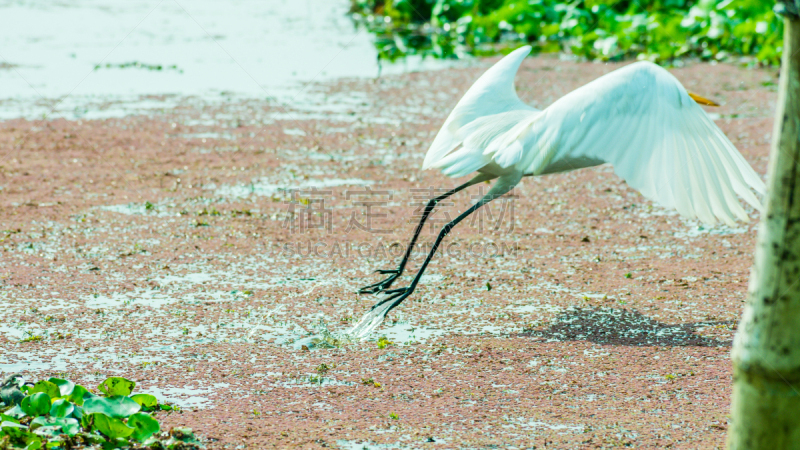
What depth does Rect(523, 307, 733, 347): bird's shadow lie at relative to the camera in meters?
3.58

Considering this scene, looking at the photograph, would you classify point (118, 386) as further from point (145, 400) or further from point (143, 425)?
point (143, 425)

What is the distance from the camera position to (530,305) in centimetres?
407

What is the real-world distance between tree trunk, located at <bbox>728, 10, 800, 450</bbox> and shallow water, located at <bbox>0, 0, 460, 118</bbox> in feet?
26.1

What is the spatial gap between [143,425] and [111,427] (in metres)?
0.10

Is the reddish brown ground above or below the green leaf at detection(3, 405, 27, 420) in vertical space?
below

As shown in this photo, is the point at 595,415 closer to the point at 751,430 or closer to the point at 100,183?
the point at 751,430

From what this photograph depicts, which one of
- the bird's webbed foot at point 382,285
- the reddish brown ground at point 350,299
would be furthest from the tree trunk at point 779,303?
the bird's webbed foot at point 382,285

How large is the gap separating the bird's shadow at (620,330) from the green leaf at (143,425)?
1827 millimetres

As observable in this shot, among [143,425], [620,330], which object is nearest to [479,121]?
[620,330]

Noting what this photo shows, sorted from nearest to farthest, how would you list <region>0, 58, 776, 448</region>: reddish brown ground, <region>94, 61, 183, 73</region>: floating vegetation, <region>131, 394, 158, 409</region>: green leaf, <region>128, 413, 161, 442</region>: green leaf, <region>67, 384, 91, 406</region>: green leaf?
<region>128, 413, 161, 442</region>: green leaf
<region>67, 384, 91, 406</region>: green leaf
<region>131, 394, 158, 409</region>: green leaf
<region>0, 58, 776, 448</region>: reddish brown ground
<region>94, 61, 183, 73</region>: floating vegetation

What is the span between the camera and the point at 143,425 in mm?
2533

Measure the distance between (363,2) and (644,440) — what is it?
58.7 feet

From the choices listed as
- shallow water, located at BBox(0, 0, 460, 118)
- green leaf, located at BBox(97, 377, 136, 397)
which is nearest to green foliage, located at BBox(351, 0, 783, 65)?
shallow water, located at BBox(0, 0, 460, 118)

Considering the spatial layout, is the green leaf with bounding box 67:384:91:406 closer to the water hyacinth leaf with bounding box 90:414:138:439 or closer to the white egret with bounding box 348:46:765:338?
the water hyacinth leaf with bounding box 90:414:138:439
